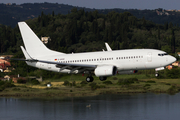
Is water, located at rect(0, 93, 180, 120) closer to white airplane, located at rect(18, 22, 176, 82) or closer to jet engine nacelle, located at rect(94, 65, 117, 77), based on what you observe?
white airplane, located at rect(18, 22, 176, 82)

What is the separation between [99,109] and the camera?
171 meters

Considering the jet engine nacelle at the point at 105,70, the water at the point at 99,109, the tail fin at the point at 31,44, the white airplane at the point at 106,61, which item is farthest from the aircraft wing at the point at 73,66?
the water at the point at 99,109

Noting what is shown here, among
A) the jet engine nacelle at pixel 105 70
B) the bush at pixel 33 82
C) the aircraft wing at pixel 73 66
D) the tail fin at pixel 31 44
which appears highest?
the tail fin at pixel 31 44

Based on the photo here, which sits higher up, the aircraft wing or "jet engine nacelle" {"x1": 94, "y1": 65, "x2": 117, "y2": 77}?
the aircraft wing

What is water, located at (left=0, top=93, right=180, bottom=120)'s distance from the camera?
150375 millimetres

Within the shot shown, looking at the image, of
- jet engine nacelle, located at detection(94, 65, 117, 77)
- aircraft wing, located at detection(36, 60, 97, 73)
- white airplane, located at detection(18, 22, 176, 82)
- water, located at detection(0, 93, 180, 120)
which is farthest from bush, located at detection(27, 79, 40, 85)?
jet engine nacelle, located at detection(94, 65, 117, 77)

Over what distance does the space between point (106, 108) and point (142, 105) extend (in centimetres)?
2101

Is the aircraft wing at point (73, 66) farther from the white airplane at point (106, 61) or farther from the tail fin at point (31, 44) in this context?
the tail fin at point (31, 44)

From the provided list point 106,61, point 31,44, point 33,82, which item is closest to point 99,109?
point 33,82

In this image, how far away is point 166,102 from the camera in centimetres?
18375

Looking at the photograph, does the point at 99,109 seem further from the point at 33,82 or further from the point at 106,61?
the point at 106,61

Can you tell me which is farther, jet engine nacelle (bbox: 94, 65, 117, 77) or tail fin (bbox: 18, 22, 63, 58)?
tail fin (bbox: 18, 22, 63, 58)

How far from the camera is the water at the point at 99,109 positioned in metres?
150

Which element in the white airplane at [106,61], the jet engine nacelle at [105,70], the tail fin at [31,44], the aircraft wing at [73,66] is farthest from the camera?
the tail fin at [31,44]
